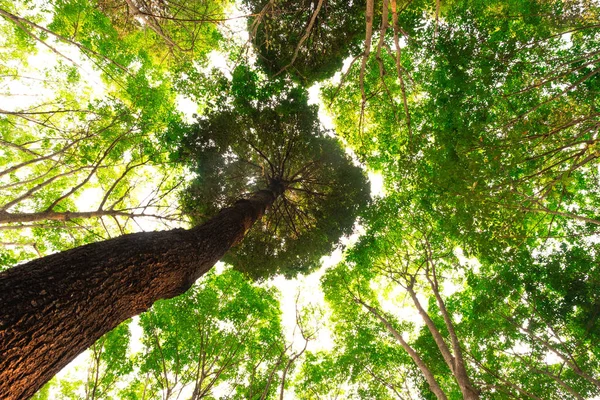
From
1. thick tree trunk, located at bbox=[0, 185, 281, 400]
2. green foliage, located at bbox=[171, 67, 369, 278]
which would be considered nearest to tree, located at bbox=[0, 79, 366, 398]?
thick tree trunk, located at bbox=[0, 185, 281, 400]

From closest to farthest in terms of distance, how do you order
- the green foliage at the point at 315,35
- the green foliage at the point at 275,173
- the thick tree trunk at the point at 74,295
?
the thick tree trunk at the point at 74,295, the green foliage at the point at 315,35, the green foliage at the point at 275,173

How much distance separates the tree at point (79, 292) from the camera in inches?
63.6

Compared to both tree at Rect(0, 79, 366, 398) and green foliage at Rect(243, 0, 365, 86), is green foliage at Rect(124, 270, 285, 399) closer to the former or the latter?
tree at Rect(0, 79, 366, 398)

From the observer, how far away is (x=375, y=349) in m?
10.6

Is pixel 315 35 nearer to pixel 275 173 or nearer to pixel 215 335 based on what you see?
pixel 275 173

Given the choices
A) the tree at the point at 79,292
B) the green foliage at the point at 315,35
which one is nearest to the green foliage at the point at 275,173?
the green foliage at the point at 315,35

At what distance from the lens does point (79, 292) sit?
6.71ft

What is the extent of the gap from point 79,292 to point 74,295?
44 millimetres

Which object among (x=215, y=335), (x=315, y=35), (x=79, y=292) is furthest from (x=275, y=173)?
(x=79, y=292)

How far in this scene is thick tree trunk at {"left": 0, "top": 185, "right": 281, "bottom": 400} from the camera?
5.25 feet

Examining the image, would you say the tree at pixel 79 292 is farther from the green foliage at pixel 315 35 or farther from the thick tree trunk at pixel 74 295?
the green foliage at pixel 315 35

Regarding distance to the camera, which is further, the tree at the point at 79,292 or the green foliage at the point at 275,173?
the green foliage at the point at 275,173

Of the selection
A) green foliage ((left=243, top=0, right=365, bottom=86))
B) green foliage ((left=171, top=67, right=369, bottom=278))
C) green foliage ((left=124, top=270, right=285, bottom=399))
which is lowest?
green foliage ((left=124, top=270, right=285, bottom=399))

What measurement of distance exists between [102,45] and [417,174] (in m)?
9.53
